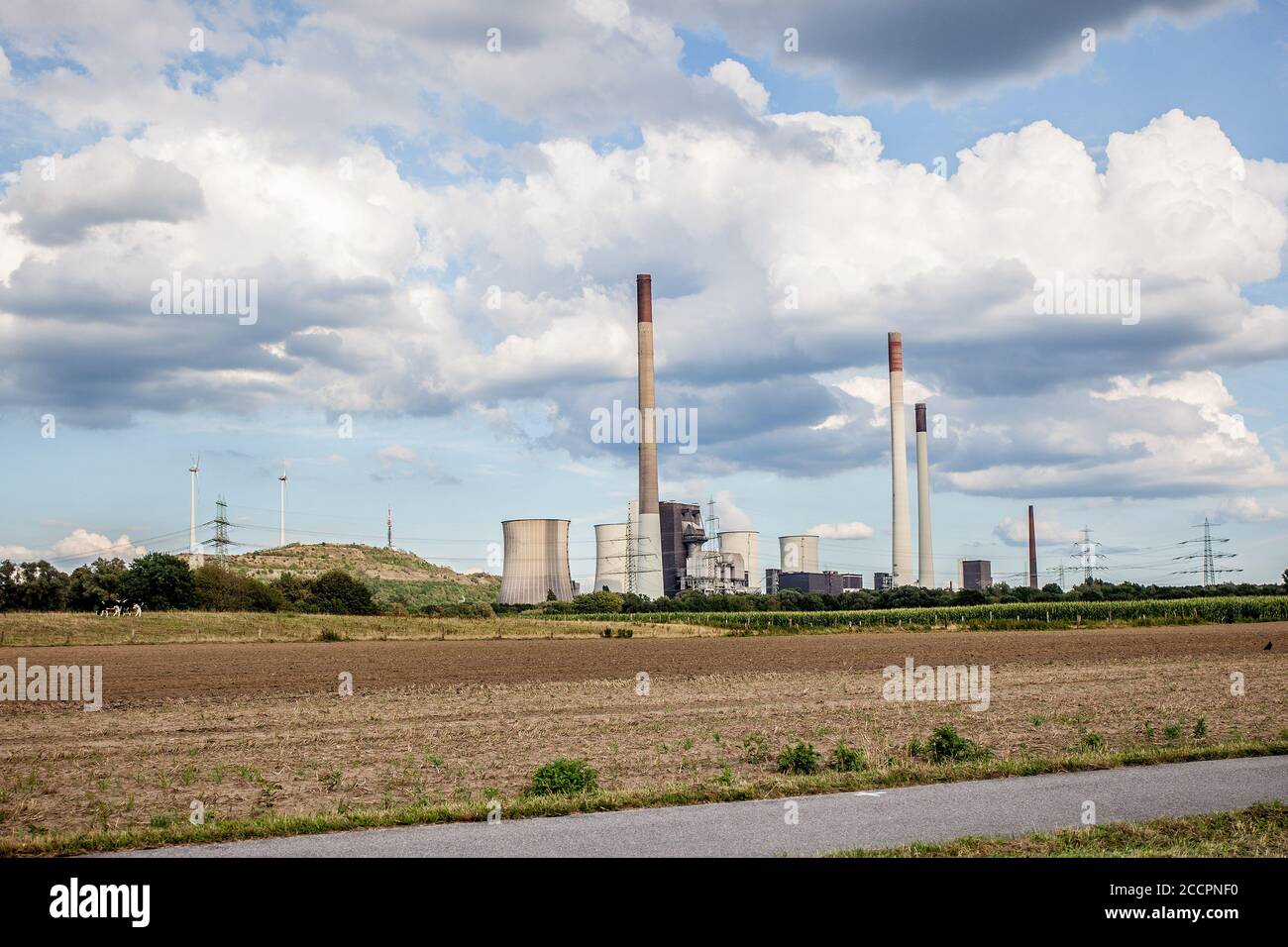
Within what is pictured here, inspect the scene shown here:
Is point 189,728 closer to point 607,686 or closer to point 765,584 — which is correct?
point 607,686

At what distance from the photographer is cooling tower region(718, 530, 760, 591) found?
481 ft

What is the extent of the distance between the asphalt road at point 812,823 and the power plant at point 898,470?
350 ft

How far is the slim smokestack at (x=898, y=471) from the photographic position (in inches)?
4669

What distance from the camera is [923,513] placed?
13075 cm

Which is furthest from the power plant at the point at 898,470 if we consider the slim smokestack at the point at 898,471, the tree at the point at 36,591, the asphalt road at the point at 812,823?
the asphalt road at the point at 812,823

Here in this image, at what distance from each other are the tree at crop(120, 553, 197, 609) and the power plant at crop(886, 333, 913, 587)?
7005 cm

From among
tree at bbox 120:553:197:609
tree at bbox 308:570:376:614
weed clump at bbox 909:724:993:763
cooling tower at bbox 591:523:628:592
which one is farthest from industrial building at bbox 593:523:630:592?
weed clump at bbox 909:724:993:763

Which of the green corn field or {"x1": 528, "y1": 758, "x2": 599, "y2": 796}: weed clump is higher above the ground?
{"x1": 528, "y1": 758, "x2": 599, "y2": 796}: weed clump

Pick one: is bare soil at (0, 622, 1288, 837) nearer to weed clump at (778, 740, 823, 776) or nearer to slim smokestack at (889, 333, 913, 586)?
weed clump at (778, 740, 823, 776)

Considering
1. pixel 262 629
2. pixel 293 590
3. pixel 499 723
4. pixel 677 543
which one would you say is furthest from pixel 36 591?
pixel 499 723

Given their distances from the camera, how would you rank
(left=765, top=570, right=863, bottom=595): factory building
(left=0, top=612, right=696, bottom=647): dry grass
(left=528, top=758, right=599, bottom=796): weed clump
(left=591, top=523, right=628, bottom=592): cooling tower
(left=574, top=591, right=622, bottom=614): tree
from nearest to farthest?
1. (left=528, top=758, right=599, bottom=796): weed clump
2. (left=0, top=612, right=696, bottom=647): dry grass
3. (left=574, top=591, right=622, bottom=614): tree
4. (left=591, top=523, right=628, bottom=592): cooling tower
5. (left=765, top=570, right=863, bottom=595): factory building

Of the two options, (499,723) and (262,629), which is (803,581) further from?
(499,723)
